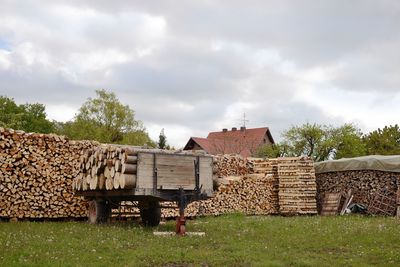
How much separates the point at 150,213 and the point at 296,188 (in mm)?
10302

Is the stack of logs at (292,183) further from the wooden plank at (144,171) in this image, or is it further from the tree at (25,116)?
the tree at (25,116)

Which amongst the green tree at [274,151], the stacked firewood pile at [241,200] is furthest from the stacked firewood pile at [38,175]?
the green tree at [274,151]

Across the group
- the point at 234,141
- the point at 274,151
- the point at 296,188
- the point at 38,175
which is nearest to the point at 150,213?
the point at 38,175

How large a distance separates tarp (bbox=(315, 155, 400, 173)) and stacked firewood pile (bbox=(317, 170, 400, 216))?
0.67 feet

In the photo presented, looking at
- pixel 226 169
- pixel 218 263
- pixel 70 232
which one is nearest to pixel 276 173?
pixel 226 169

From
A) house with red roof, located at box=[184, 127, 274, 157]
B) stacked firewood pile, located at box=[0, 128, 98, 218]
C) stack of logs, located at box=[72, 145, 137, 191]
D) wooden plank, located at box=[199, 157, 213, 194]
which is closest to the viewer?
stack of logs, located at box=[72, 145, 137, 191]

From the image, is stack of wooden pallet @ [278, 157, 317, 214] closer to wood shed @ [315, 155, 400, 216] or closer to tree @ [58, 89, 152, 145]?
wood shed @ [315, 155, 400, 216]

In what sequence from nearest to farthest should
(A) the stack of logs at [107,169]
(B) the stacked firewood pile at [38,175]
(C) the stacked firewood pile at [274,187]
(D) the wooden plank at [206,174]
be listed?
(A) the stack of logs at [107,169]
(D) the wooden plank at [206,174]
(B) the stacked firewood pile at [38,175]
(C) the stacked firewood pile at [274,187]

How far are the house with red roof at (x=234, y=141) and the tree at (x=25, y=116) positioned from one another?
17.6m

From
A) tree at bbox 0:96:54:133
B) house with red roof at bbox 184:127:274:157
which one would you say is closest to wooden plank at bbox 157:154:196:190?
tree at bbox 0:96:54:133

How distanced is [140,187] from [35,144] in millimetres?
4686

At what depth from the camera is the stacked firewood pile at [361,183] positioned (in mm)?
22422

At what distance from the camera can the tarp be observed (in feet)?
73.6

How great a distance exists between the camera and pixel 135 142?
52.8m
